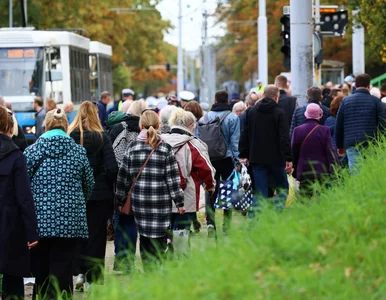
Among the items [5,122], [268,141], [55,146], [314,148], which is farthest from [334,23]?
[5,122]

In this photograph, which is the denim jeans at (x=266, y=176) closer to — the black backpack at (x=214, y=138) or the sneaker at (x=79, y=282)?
the black backpack at (x=214, y=138)

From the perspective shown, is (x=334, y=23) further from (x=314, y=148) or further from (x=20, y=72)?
(x=314, y=148)

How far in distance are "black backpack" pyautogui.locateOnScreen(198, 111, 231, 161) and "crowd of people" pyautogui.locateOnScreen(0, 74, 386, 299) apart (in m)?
0.01

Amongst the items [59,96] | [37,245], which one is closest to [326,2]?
[59,96]

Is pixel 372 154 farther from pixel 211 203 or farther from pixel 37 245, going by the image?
pixel 211 203

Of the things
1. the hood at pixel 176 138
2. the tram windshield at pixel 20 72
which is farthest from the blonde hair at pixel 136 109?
the tram windshield at pixel 20 72

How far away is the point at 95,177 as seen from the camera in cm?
1096

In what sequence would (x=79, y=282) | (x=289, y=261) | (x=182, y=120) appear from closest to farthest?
(x=289, y=261)
(x=79, y=282)
(x=182, y=120)

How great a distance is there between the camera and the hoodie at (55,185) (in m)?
9.46

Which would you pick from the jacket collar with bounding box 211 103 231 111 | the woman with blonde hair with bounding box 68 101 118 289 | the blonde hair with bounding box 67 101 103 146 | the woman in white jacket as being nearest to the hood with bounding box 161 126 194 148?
the woman in white jacket

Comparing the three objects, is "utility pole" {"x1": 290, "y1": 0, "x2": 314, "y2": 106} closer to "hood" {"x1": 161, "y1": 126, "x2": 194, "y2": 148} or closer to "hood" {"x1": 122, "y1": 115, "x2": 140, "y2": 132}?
"hood" {"x1": 122, "y1": 115, "x2": 140, "y2": 132}

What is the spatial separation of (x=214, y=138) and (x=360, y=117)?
1.94m

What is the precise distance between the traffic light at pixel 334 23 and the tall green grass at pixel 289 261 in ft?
52.9

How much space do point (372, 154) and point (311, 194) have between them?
2019 mm
